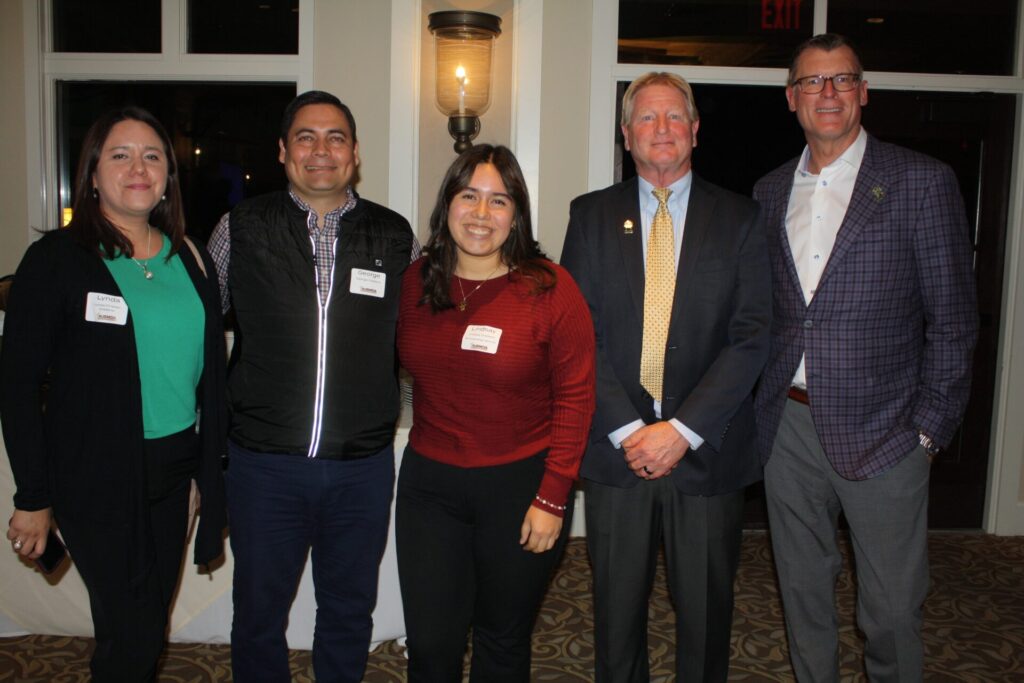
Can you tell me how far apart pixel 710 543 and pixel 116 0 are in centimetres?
414

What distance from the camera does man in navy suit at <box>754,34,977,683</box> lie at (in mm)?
2059

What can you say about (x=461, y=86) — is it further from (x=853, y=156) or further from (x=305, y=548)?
(x=305, y=548)

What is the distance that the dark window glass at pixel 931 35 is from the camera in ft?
13.7

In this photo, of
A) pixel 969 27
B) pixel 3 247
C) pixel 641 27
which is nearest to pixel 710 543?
pixel 641 27

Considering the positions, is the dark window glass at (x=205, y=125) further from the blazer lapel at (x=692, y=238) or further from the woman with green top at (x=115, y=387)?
the blazer lapel at (x=692, y=238)

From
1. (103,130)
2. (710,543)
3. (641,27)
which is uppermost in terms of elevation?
(641,27)

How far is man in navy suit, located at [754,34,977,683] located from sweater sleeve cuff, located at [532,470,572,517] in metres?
0.71

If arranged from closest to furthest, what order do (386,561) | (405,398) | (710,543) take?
(710,543)
(386,561)
(405,398)

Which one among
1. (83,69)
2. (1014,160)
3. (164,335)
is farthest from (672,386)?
(83,69)

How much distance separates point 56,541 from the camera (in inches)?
76.5

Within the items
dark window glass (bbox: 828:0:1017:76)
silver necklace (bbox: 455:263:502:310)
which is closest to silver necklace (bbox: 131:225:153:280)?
silver necklace (bbox: 455:263:502:310)

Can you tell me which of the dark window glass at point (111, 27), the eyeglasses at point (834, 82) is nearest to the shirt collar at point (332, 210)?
the eyeglasses at point (834, 82)

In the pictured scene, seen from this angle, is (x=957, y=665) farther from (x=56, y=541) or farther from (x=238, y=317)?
(x=56, y=541)

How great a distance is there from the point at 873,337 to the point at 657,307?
0.56 meters
